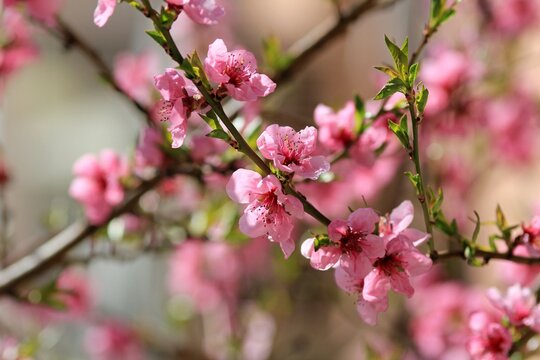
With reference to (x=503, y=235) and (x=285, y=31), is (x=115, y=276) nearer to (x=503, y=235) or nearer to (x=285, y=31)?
(x=285, y=31)

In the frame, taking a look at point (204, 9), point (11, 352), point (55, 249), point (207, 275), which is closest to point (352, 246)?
point (204, 9)

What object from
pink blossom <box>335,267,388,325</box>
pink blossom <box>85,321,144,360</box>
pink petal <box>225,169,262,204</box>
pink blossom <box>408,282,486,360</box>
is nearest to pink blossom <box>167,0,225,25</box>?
pink petal <box>225,169,262,204</box>

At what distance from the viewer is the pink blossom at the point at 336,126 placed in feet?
2.65

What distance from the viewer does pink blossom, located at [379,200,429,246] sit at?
615mm

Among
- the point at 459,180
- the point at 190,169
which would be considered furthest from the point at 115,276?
the point at 190,169

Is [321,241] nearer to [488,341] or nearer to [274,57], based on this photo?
[488,341]

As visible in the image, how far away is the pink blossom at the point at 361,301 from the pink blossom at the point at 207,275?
112 centimetres

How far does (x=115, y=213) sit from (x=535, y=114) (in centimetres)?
103

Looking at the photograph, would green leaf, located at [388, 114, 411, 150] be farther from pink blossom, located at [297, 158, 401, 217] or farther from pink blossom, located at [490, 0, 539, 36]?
pink blossom, located at [490, 0, 539, 36]

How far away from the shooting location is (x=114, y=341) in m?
1.57

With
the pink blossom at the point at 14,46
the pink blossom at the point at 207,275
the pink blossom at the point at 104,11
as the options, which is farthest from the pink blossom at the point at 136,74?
the pink blossom at the point at 104,11

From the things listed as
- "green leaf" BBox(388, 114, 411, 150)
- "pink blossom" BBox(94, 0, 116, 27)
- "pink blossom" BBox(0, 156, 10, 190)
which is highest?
"pink blossom" BBox(94, 0, 116, 27)

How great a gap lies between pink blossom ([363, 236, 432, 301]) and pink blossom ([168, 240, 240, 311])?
115cm

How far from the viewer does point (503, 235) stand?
679 mm
